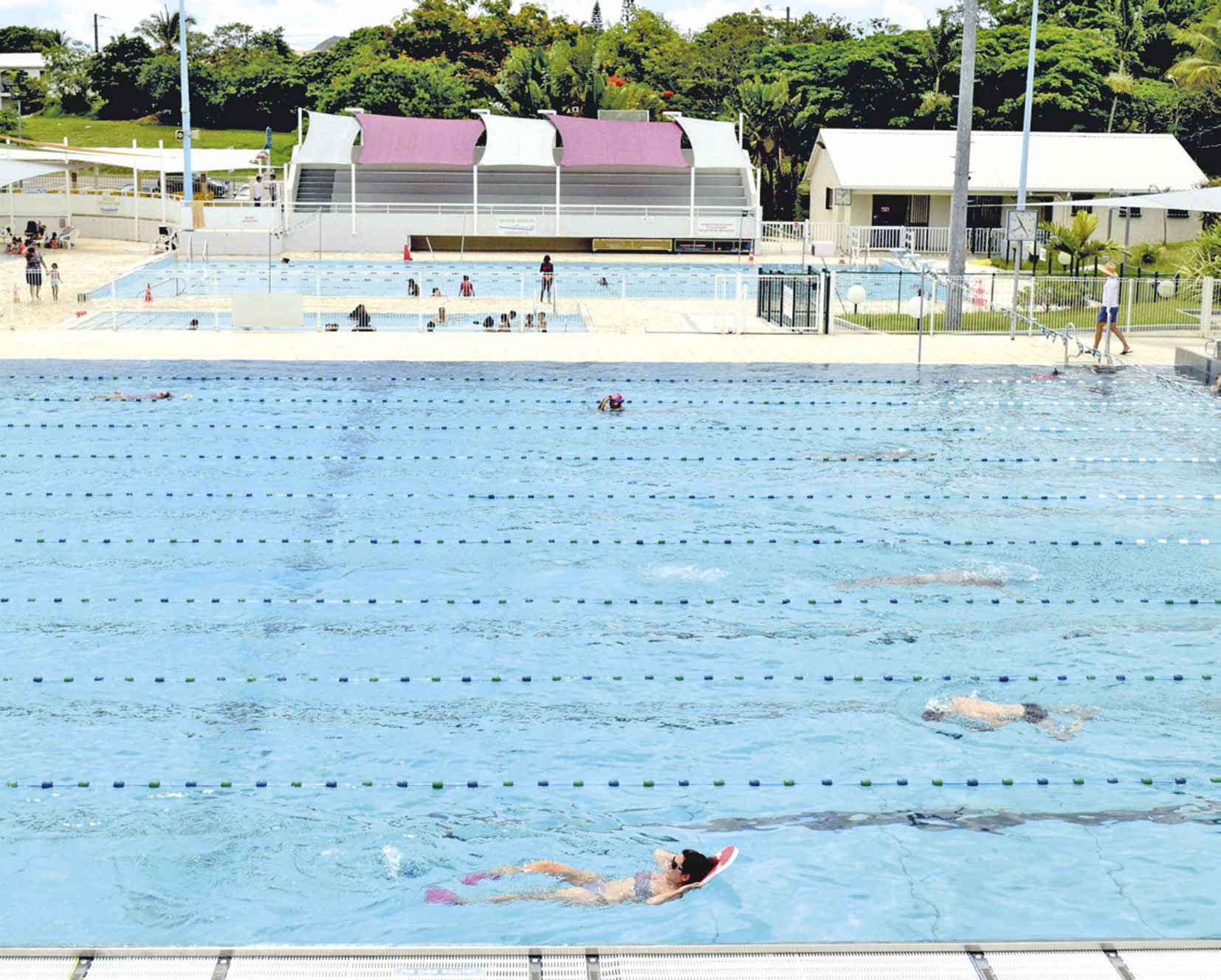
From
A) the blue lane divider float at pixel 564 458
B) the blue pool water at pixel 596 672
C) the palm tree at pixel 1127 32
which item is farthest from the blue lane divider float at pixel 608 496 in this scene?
the palm tree at pixel 1127 32

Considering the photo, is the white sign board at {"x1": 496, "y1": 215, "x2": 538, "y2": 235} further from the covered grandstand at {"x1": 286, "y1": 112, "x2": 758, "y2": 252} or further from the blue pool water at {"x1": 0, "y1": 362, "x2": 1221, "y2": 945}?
the blue pool water at {"x1": 0, "y1": 362, "x2": 1221, "y2": 945}

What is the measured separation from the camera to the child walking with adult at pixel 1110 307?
20.8m

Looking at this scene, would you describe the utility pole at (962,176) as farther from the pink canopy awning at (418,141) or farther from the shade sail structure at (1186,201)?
the pink canopy awning at (418,141)

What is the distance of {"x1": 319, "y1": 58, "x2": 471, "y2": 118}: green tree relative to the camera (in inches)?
2287

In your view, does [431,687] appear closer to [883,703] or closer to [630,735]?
[630,735]

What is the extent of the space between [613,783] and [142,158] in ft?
127

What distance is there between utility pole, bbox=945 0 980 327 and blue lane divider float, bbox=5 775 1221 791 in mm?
16714

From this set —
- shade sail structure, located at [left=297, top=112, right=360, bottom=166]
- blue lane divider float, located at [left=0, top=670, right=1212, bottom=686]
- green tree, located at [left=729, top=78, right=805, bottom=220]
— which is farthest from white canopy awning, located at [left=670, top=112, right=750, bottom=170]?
blue lane divider float, located at [left=0, top=670, right=1212, bottom=686]

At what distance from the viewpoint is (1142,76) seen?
54.1m

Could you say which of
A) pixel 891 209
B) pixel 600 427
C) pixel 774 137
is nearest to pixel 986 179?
pixel 891 209

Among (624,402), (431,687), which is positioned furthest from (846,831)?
(624,402)

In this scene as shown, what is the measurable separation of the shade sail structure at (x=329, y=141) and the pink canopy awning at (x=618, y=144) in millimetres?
6239

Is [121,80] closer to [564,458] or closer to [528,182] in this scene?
[528,182]

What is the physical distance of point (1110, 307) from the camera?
21.0 meters
